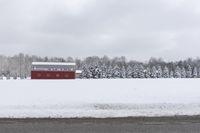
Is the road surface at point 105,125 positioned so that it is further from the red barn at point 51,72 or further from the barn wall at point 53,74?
the barn wall at point 53,74

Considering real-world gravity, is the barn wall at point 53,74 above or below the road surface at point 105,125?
above

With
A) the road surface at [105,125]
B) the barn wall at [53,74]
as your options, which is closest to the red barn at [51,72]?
the barn wall at [53,74]

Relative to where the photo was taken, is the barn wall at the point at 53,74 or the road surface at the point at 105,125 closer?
the road surface at the point at 105,125

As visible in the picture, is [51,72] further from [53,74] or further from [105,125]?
[105,125]

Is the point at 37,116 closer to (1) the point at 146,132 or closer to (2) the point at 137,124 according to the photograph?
(2) the point at 137,124

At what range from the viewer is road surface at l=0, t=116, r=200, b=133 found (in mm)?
10891

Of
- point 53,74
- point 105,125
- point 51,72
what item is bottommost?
point 105,125

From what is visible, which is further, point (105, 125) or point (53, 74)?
point (53, 74)

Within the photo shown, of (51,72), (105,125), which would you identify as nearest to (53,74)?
(51,72)

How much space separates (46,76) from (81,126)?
72.8 meters

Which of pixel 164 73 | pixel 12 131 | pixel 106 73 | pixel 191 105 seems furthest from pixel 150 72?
pixel 12 131

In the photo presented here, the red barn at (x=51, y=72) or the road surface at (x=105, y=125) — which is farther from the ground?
the red barn at (x=51, y=72)

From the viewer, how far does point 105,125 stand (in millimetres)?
11977

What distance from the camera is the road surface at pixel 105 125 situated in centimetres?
1089
